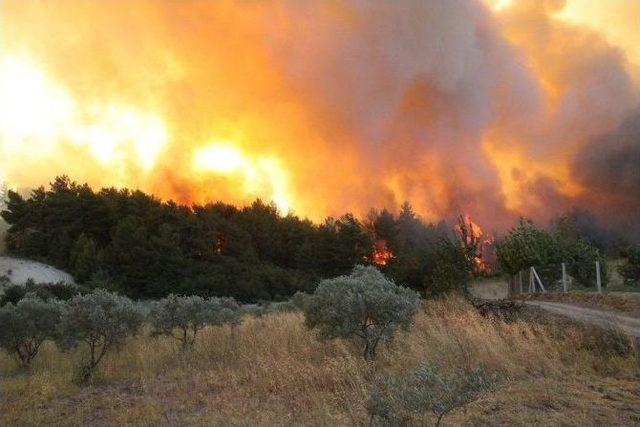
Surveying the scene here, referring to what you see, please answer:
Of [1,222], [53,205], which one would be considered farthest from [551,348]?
[1,222]

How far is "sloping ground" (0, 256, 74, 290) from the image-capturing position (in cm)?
4722

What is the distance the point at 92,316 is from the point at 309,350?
18.9ft

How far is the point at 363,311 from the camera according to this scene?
11070 millimetres

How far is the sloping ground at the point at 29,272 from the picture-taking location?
47.2m

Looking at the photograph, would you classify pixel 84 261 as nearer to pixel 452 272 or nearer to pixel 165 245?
pixel 165 245

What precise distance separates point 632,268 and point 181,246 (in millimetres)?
47709

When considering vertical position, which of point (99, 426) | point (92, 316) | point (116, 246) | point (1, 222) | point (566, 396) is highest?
point (1, 222)

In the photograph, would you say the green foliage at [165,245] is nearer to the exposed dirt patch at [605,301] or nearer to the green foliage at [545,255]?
the green foliage at [545,255]

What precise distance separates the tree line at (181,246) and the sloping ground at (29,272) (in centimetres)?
153

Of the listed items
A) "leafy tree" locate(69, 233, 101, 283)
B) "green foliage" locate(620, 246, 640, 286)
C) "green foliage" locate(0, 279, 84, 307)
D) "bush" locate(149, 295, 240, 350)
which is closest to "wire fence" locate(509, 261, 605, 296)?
"green foliage" locate(620, 246, 640, 286)

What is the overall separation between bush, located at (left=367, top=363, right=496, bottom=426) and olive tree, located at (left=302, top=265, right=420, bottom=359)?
15.5 feet

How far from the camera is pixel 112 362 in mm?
13539

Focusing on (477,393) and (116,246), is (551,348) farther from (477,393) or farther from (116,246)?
(116,246)

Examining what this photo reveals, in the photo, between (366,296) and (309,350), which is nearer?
(366,296)
